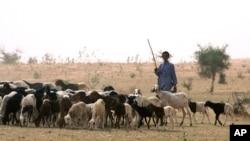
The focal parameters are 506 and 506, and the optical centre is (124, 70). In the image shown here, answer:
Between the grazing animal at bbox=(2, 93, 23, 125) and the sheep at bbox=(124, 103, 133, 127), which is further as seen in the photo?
the sheep at bbox=(124, 103, 133, 127)

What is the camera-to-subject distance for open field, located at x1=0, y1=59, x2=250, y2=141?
13.3m

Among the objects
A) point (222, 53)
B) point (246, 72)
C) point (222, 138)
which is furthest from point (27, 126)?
point (246, 72)

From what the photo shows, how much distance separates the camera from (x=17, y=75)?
49812 mm

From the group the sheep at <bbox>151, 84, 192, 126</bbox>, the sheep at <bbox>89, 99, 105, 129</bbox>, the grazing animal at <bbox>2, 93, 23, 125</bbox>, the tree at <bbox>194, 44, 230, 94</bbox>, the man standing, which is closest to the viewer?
the sheep at <bbox>89, 99, 105, 129</bbox>

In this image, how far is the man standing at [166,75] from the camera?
1709cm

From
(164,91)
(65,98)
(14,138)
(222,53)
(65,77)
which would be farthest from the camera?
(65,77)

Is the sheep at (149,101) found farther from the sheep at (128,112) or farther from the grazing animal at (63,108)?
the grazing animal at (63,108)

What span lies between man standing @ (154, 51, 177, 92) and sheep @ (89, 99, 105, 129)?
2.97 meters

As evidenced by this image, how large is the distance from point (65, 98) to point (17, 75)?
3536 centimetres

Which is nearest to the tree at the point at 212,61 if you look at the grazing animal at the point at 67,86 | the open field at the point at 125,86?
the open field at the point at 125,86

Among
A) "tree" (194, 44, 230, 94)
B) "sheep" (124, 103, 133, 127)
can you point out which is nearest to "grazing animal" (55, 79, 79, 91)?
"sheep" (124, 103, 133, 127)

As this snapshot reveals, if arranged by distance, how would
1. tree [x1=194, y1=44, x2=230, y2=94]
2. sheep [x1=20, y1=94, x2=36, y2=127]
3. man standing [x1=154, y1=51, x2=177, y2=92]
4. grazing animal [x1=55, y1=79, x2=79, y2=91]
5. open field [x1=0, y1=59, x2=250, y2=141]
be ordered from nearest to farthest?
open field [x1=0, y1=59, x2=250, y2=141] < sheep [x1=20, y1=94, x2=36, y2=127] < man standing [x1=154, y1=51, x2=177, y2=92] < grazing animal [x1=55, y1=79, x2=79, y2=91] < tree [x1=194, y1=44, x2=230, y2=94]

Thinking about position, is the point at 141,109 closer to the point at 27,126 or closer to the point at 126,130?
the point at 126,130

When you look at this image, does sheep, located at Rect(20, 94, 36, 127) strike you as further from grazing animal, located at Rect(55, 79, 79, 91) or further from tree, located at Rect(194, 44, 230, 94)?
tree, located at Rect(194, 44, 230, 94)
